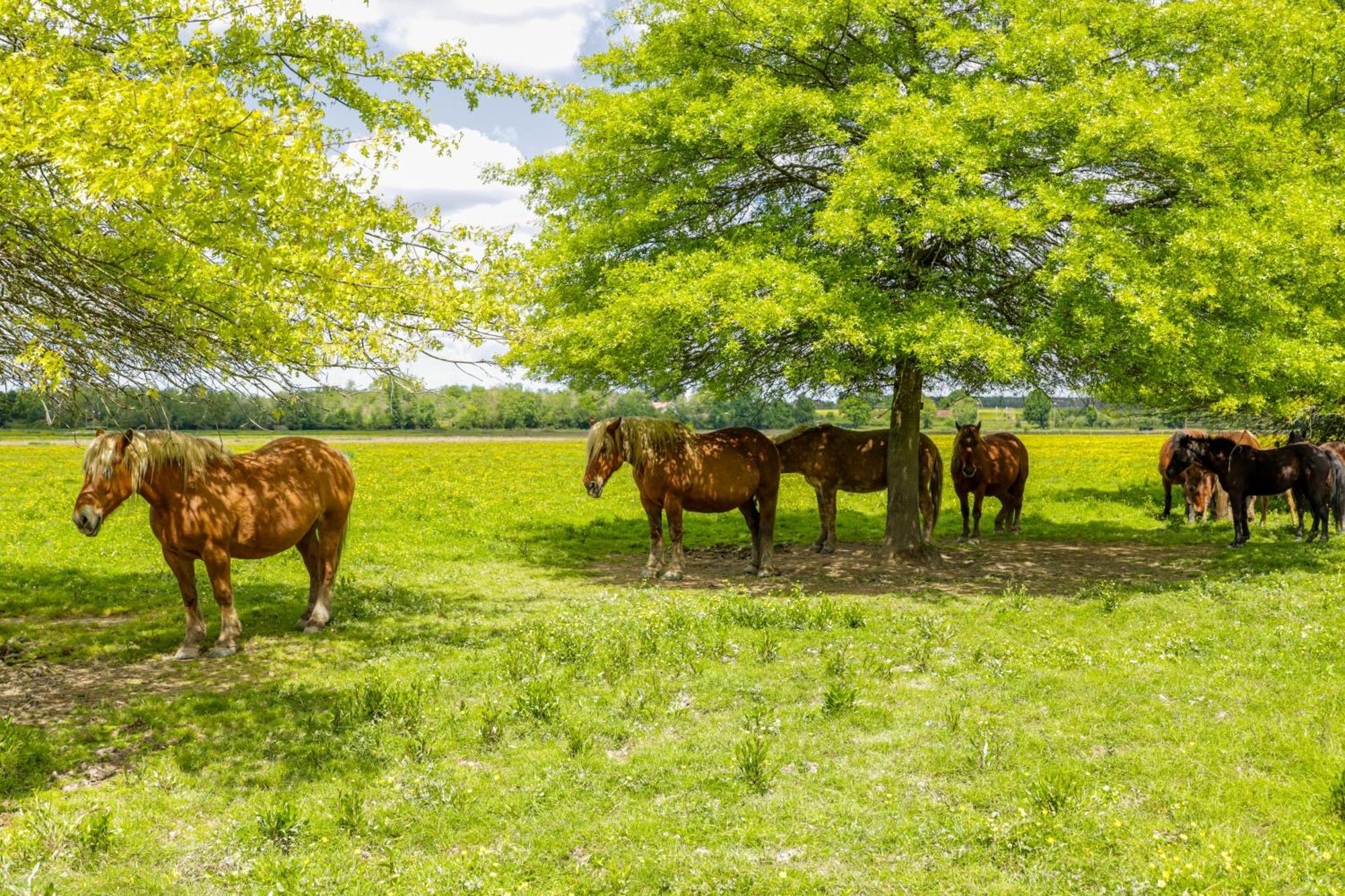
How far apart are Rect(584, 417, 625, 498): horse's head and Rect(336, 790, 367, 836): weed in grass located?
30.4 ft

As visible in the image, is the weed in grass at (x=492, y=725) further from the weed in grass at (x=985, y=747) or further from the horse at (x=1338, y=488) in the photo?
the horse at (x=1338, y=488)

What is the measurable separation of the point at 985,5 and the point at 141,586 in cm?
1790

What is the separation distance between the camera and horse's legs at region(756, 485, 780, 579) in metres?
16.4

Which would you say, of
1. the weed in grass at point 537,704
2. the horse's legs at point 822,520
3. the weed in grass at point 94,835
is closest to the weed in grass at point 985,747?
the weed in grass at point 537,704

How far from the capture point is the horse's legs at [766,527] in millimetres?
16391

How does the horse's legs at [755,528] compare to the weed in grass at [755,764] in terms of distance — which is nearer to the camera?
the weed in grass at [755,764]

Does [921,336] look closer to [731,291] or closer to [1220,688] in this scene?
[731,291]

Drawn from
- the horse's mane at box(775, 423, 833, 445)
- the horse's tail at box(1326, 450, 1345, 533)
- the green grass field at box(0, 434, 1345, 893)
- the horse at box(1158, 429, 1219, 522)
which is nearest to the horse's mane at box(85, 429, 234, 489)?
the green grass field at box(0, 434, 1345, 893)

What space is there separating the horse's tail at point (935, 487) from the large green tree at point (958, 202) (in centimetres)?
202

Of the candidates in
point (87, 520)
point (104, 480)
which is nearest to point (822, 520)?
point (104, 480)

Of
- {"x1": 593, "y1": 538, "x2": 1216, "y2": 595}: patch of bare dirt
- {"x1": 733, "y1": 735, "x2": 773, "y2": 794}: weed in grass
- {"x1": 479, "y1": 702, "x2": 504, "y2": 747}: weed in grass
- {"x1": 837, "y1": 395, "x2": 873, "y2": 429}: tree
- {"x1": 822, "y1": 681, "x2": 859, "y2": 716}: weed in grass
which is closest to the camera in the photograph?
{"x1": 733, "y1": 735, "x2": 773, "y2": 794}: weed in grass

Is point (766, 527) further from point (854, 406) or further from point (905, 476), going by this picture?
point (854, 406)

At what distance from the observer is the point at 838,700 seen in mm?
7996

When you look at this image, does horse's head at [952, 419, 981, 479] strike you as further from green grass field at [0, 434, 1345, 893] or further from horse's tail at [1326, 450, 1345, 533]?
horse's tail at [1326, 450, 1345, 533]
